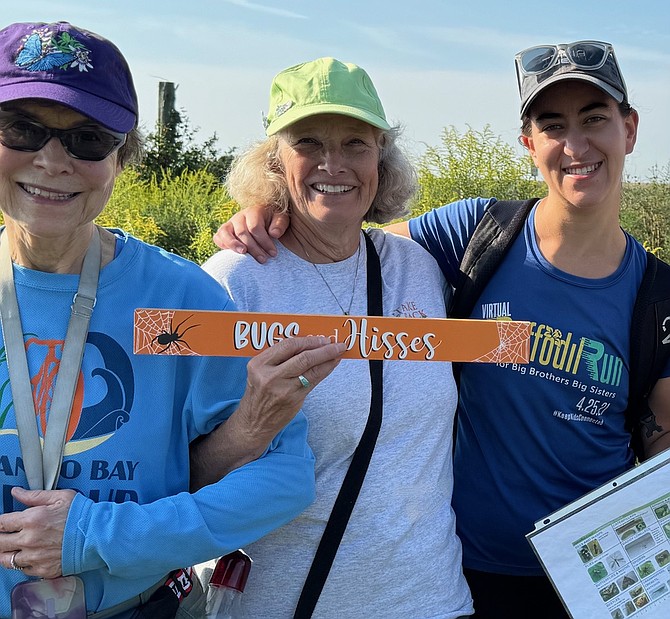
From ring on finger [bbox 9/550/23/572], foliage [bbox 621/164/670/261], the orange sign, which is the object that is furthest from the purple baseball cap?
foliage [bbox 621/164/670/261]

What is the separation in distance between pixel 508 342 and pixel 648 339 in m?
0.82

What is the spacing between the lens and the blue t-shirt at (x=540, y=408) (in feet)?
8.63

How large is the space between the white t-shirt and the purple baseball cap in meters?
0.66

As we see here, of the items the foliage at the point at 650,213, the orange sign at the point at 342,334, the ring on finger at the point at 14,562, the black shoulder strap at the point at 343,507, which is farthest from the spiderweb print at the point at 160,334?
the foliage at the point at 650,213

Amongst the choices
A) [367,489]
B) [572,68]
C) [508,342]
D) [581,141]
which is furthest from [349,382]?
[572,68]

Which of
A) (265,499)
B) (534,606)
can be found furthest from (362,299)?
(534,606)

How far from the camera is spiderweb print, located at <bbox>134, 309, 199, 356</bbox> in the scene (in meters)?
1.92

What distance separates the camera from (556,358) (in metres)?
2.63

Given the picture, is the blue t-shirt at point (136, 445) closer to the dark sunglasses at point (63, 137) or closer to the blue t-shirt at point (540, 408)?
the dark sunglasses at point (63, 137)

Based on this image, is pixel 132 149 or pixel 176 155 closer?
pixel 132 149

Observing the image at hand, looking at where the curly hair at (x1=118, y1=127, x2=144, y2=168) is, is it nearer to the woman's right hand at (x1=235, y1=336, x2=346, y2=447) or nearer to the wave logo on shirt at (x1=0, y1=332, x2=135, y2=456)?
the wave logo on shirt at (x1=0, y1=332, x2=135, y2=456)

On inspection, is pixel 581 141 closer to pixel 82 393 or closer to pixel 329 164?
pixel 329 164

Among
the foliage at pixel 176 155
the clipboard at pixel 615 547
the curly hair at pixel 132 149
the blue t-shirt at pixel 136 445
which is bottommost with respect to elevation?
the clipboard at pixel 615 547

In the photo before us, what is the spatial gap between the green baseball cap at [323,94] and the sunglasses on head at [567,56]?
22.6 inches
